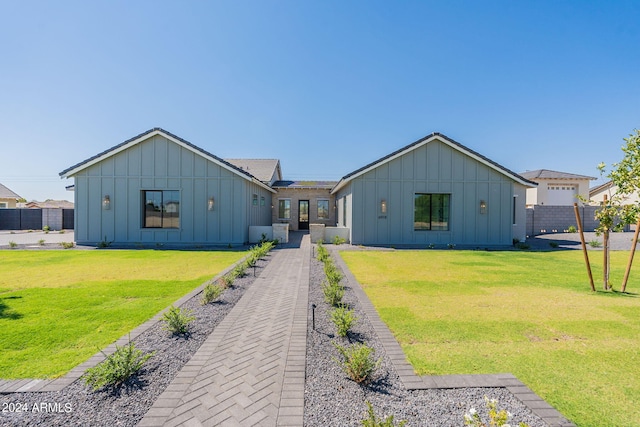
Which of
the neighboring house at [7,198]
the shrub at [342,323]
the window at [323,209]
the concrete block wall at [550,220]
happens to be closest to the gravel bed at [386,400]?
the shrub at [342,323]

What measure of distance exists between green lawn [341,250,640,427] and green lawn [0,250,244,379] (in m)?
4.17

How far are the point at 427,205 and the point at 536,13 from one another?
27.9 ft

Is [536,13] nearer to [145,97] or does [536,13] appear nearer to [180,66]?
[180,66]

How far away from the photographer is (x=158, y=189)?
14242 millimetres

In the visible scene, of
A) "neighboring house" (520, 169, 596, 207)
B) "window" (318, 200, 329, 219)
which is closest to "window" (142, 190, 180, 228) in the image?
"window" (318, 200, 329, 219)

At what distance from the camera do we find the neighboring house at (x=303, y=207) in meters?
23.4

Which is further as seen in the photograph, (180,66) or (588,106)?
(588,106)

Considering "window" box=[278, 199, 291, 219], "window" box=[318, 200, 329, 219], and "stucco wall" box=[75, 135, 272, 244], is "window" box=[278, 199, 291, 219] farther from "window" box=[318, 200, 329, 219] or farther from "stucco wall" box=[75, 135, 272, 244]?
"stucco wall" box=[75, 135, 272, 244]

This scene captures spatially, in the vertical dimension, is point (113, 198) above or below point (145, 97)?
below

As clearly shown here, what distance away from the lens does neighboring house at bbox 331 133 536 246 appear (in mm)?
14516

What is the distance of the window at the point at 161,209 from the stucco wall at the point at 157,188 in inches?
10.1

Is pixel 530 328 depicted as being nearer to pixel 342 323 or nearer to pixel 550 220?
pixel 342 323

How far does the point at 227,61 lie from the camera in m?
12.8

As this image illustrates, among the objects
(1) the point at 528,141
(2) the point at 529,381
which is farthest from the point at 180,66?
(1) the point at 528,141
